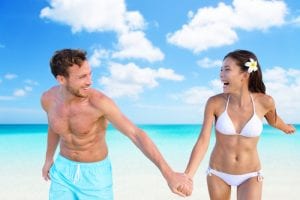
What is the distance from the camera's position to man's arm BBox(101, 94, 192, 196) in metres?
3.19

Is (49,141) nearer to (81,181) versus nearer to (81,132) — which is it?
(81,132)

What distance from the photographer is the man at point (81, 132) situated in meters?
3.38

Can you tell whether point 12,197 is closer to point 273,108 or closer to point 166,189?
point 166,189

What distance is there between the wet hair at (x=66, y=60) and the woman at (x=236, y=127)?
1148 millimetres

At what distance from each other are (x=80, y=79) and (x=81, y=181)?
789 millimetres

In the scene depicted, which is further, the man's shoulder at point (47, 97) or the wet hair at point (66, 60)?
the man's shoulder at point (47, 97)

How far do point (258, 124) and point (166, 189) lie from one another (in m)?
4.84

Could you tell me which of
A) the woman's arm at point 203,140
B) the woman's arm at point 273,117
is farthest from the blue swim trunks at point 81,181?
the woman's arm at point 273,117

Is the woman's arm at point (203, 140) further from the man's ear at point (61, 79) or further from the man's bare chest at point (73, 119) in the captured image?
the man's ear at point (61, 79)

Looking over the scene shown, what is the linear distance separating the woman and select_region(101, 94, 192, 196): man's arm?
0.49 m

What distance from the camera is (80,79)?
11.2ft

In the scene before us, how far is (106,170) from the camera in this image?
11.7 feet

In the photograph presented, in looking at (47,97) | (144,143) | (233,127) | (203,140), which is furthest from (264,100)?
(47,97)

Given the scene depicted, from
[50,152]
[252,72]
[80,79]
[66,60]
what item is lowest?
[50,152]
